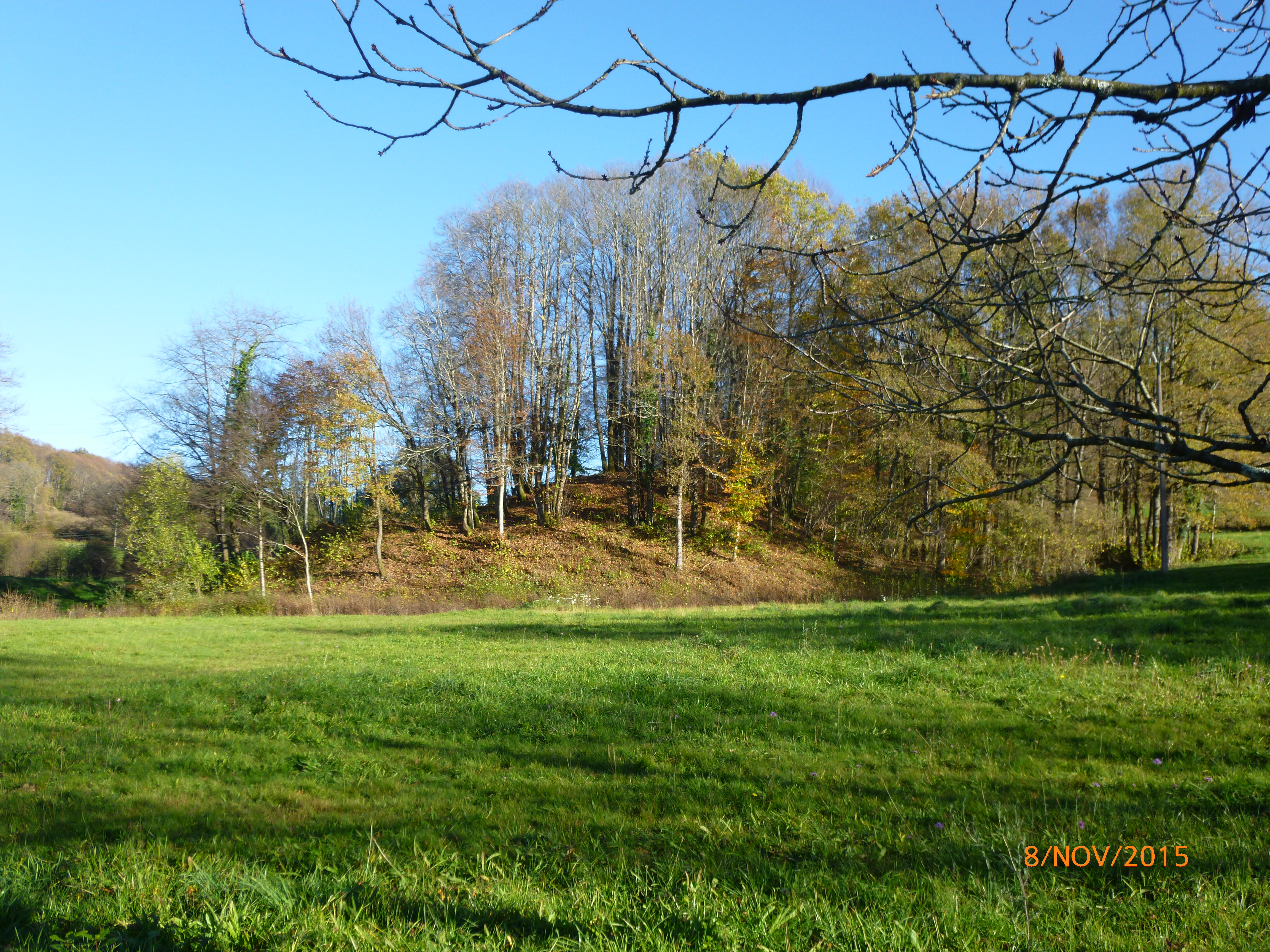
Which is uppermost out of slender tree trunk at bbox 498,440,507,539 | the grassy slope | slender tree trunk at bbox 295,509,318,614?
slender tree trunk at bbox 498,440,507,539

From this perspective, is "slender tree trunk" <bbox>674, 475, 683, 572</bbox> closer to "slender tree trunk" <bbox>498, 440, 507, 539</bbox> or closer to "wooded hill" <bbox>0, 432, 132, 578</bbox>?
"slender tree trunk" <bbox>498, 440, 507, 539</bbox>

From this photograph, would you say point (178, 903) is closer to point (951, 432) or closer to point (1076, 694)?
point (1076, 694)

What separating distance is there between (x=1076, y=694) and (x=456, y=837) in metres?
5.79

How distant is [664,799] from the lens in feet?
14.2

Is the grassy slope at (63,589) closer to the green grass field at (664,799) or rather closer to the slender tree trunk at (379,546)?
the slender tree trunk at (379,546)

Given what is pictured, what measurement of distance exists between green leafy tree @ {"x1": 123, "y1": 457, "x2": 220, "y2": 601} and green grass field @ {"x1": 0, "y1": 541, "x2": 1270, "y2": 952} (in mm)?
16499

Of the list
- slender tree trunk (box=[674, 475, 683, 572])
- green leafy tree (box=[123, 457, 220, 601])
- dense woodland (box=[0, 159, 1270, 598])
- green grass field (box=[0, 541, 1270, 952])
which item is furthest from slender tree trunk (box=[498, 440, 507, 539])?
green grass field (box=[0, 541, 1270, 952])

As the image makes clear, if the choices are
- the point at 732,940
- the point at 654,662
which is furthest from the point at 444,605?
the point at 732,940

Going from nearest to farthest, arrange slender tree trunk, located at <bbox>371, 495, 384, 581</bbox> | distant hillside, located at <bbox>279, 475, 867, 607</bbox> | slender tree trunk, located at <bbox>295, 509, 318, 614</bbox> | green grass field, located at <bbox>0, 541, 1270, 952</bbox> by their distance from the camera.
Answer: green grass field, located at <bbox>0, 541, 1270, 952</bbox> → slender tree trunk, located at <bbox>295, 509, 318, 614</bbox> → distant hillside, located at <bbox>279, 475, 867, 607</bbox> → slender tree trunk, located at <bbox>371, 495, 384, 581</bbox>

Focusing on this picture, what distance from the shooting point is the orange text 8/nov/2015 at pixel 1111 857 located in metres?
3.10

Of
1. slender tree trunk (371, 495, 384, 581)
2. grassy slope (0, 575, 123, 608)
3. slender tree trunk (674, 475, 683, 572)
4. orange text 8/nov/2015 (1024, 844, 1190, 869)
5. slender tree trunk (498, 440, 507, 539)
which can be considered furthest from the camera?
slender tree trunk (498, 440, 507, 539)

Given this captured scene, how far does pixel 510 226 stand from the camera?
31969 millimetres

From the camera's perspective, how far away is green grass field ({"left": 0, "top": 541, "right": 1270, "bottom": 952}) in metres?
2.61

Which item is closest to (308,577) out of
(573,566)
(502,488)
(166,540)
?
(166,540)
